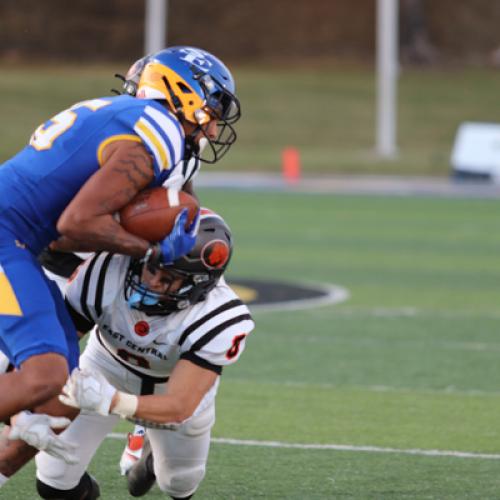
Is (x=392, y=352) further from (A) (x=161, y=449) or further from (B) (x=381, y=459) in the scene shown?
(A) (x=161, y=449)

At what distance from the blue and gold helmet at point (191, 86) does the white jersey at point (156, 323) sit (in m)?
0.56

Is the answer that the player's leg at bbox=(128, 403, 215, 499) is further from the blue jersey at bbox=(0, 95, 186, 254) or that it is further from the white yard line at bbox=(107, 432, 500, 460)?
the white yard line at bbox=(107, 432, 500, 460)

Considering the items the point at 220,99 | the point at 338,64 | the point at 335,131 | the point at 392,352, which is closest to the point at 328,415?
the point at 392,352

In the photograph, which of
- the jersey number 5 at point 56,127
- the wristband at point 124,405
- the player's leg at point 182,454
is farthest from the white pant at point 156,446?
the jersey number 5 at point 56,127

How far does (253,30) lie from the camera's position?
40219 millimetres

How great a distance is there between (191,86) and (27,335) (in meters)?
1.06

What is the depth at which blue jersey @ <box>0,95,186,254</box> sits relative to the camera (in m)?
4.32

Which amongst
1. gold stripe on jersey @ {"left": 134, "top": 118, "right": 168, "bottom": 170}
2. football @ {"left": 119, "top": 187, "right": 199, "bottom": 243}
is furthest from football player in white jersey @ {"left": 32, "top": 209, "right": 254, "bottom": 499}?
gold stripe on jersey @ {"left": 134, "top": 118, "right": 168, "bottom": 170}

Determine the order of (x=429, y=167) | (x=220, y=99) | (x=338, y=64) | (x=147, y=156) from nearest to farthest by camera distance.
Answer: (x=147, y=156) < (x=220, y=99) < (x=429, y=167) < (x=338, y=64)

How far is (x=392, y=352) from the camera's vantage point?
8.38m

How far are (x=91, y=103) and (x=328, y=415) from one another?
267cm

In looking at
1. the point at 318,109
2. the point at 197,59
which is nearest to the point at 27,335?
the point at 197,59

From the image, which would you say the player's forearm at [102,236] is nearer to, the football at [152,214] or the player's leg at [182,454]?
the football at [152,214]

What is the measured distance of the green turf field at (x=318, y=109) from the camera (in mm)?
27422
